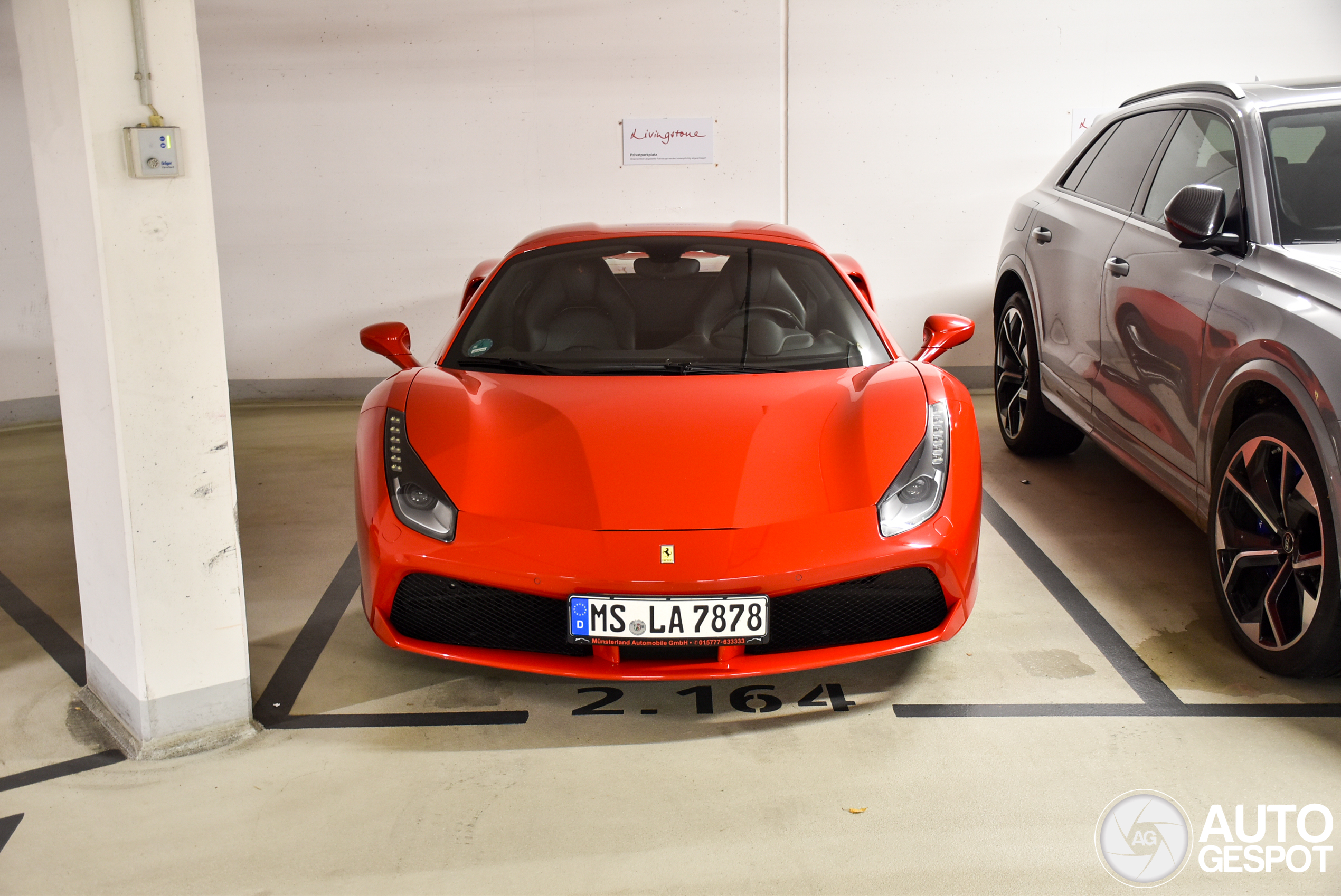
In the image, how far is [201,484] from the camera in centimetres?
245

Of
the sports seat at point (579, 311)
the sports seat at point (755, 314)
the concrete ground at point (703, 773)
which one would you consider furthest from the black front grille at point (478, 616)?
the sports seat at point (755, 314)

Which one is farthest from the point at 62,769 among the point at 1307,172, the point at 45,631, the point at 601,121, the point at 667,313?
the point at 601,121

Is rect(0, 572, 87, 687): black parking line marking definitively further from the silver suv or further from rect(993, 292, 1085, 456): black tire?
rect(993, 292, 1085, 456): black tire

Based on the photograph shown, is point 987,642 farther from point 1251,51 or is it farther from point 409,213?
point 1251,51

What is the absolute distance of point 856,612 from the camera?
8.26 ft

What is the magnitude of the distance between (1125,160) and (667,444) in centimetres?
250

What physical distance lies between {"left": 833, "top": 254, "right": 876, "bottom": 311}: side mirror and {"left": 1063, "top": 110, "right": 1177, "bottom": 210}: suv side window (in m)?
1.01

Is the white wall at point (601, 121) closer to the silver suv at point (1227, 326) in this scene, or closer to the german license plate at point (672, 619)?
the silver suv at point (1227, 326)

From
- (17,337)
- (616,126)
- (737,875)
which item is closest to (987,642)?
(737,875)

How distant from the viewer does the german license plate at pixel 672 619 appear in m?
2.38

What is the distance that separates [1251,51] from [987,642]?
204 inches

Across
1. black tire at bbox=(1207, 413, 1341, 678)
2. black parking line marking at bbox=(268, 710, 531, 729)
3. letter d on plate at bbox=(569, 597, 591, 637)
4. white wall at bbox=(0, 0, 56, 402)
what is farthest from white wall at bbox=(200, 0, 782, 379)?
letter d on plate at bbox=(569, 597, 591, 637)

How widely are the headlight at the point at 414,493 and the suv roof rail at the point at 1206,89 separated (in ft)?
9.38

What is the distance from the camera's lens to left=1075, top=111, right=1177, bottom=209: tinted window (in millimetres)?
3857
